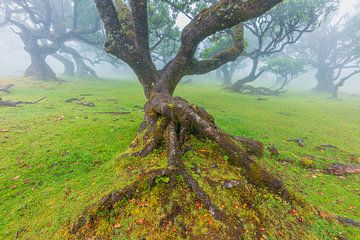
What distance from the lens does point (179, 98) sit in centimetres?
625

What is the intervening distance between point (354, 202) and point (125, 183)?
5.09 m

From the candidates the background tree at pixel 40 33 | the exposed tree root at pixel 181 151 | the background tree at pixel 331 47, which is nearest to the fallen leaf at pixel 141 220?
the exposed tree root at pixel 181 151

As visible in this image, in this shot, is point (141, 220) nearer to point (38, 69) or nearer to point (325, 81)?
point (38, 69)

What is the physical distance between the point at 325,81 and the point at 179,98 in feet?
137

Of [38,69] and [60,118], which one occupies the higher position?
[38,69]

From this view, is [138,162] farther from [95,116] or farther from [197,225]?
[95,116]

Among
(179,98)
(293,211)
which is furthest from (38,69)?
(293,211)

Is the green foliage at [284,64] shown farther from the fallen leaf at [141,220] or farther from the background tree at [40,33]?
the fallen leaf at [141,220]

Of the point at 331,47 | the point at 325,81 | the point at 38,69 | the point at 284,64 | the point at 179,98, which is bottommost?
the point at 179,98

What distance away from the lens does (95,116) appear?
31.0 ft

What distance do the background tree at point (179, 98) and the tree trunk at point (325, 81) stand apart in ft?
120

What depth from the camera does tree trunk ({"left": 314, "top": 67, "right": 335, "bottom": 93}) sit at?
35.5m

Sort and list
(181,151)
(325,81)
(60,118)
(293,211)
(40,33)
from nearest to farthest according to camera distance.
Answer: (293,211), (181,151), (60,118), (40,33), (325,81)

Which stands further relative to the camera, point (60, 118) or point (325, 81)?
point (325, 81)
